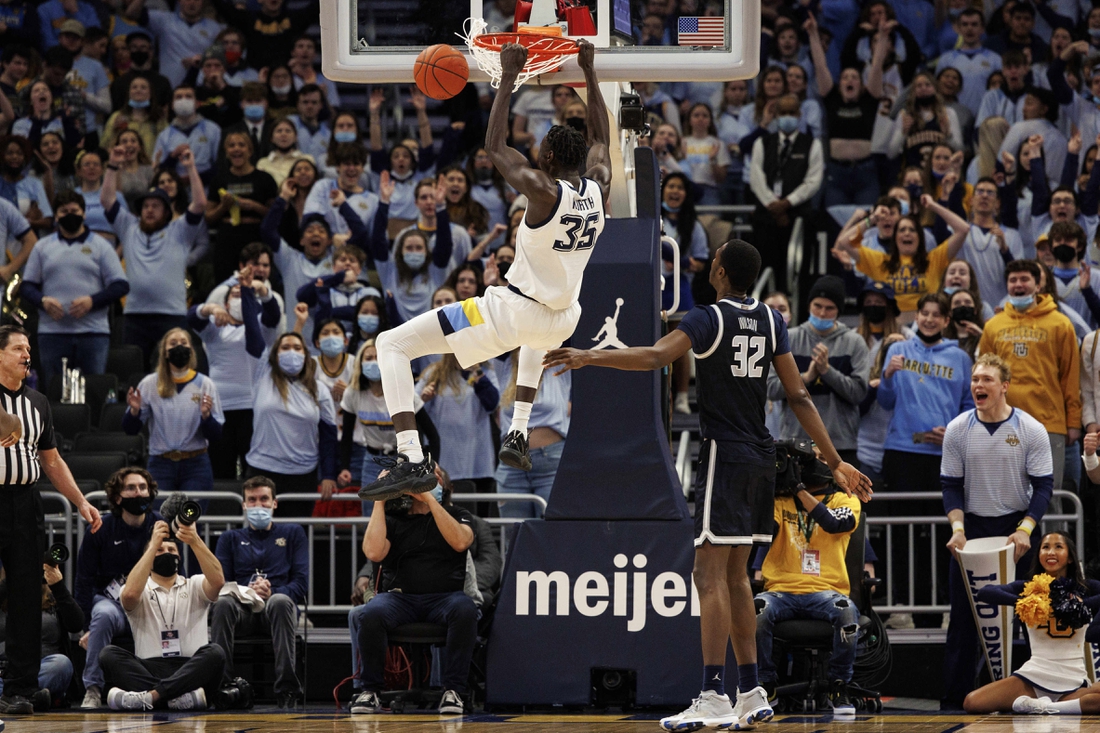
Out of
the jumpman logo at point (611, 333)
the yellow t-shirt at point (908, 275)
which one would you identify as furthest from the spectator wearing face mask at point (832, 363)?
the jumpman logo at point (611, 333)

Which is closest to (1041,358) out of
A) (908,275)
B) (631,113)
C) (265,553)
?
(908,275)

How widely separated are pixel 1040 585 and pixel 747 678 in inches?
110

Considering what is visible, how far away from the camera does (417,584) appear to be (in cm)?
1032

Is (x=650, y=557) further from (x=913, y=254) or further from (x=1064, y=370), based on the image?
(x=913, y=254)

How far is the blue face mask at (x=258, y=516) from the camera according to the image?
1091 cm

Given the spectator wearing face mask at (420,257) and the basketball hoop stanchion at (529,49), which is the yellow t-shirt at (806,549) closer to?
the basketball hoop stanchion at (529,49)

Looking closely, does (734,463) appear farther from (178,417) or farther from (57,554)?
(178,417)

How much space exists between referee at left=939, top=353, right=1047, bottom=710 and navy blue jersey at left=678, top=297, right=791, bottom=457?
2.98 meters

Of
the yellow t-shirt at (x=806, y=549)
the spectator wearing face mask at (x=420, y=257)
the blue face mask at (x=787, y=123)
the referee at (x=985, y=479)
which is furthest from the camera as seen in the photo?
the blue face mask at (x=787, y=123)

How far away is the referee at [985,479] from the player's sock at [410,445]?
167 inches

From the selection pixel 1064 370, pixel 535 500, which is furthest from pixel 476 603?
pixel 1064 370

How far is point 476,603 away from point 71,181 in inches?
318

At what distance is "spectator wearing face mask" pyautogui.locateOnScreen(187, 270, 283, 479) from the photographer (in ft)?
43.4

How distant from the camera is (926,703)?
35.9 feet
